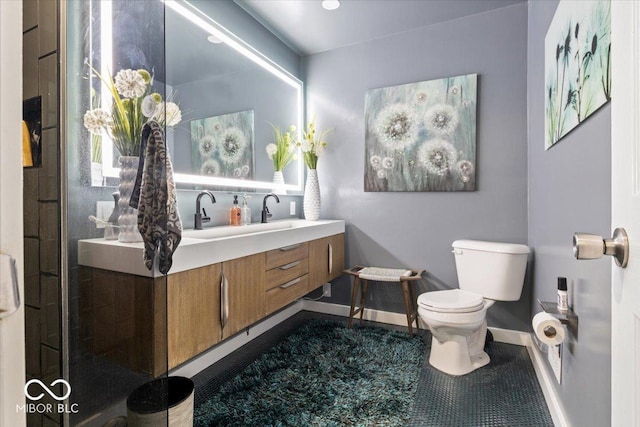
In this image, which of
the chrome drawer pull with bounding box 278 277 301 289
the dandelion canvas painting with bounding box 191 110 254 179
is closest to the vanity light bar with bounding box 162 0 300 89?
the dandelion canvas painting with bounding box 191 110 254 179

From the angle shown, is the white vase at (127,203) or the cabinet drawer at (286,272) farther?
the cabinet drawer at (286,272)

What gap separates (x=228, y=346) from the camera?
2.23 metres

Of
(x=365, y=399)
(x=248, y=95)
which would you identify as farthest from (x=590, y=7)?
(x=248, y=95)

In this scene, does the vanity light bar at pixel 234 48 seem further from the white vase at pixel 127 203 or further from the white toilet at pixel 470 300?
the white toilet at pixel 470 300

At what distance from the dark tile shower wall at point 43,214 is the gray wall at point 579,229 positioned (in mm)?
1443

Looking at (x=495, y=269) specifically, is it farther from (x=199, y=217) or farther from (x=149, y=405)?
(x=149, y=405)

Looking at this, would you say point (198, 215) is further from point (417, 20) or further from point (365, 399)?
point (417, 20)

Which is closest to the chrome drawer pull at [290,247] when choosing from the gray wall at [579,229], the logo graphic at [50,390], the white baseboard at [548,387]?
the logo graphic at [50,390]

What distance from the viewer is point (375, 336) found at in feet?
8.20

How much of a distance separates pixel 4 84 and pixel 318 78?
9.65 ft

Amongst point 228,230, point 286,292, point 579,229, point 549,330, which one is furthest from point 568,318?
point 228,230

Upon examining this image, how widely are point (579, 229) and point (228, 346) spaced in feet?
6.81

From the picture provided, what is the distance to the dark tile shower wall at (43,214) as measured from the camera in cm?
65

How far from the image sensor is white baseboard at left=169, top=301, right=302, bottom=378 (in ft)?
6.33
